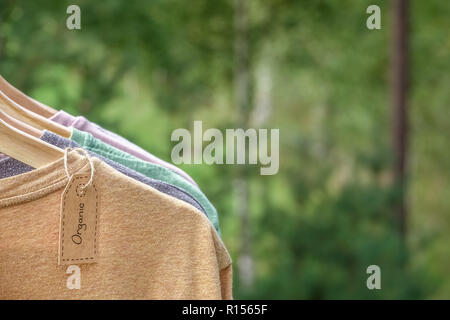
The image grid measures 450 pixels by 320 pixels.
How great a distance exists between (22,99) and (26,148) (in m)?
0.18

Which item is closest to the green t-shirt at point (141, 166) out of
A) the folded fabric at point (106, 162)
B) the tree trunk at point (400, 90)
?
the folded fabric at point (106, 162)

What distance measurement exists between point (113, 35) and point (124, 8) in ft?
0.91

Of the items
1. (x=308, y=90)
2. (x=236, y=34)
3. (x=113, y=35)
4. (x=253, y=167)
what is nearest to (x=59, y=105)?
(x=113, y=35)

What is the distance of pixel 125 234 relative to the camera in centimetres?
104

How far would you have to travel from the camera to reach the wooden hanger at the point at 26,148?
1.01 metres

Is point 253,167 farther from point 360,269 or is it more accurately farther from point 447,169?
point 447,169

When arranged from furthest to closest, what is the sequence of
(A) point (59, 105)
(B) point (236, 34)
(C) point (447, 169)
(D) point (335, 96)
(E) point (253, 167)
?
(C) point (447, 169), (D) point (335, 96), (B) point (236, 34), (E) point (253, 167), (A) point (59, 105)

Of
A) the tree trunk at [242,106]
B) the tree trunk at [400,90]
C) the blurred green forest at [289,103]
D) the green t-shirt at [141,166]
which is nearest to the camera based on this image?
the green t-shirt at [141,166]

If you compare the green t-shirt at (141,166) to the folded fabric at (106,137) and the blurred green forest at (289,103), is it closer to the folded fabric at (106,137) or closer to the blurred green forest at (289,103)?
the folded fabric at (106,137)

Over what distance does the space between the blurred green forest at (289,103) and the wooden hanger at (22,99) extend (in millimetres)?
865

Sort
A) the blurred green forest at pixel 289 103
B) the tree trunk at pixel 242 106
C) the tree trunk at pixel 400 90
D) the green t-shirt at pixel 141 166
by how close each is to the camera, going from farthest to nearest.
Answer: the tree trunk at pixel 242 106 < the tree trunk at pixel 400 90 < the blurred green forest at pixel 289 103 < the green t-shirt at pixel 141 166

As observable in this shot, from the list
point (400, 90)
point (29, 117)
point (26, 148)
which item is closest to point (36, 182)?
point (26, 148)

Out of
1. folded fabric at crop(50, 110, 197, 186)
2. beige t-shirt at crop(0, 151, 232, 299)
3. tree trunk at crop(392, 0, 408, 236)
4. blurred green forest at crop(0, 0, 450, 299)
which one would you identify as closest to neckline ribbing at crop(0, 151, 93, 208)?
beige t-shirt at crop(0, 151, 232, 299)
